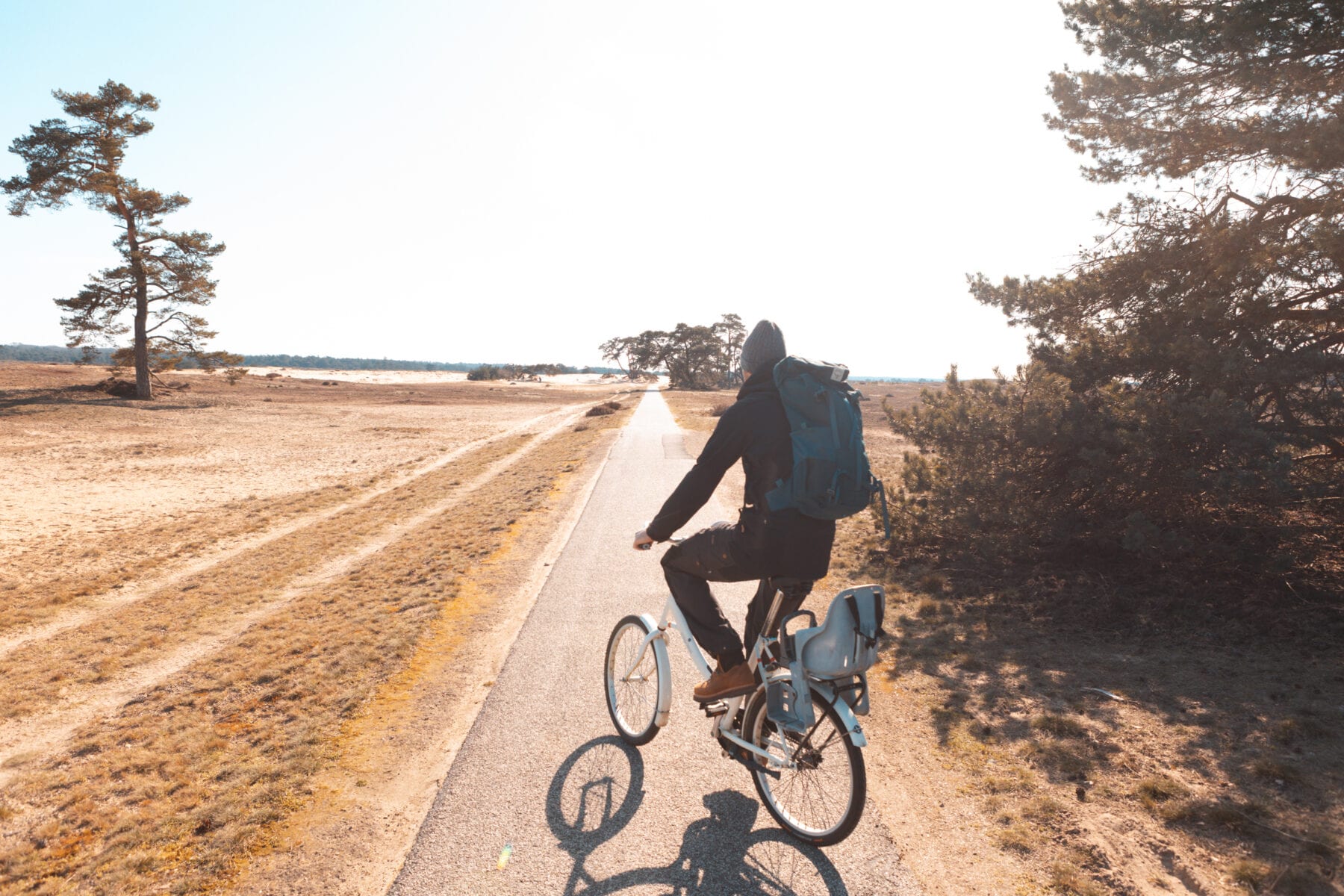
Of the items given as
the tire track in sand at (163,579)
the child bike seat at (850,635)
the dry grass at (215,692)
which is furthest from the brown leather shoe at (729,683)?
the tire track in sand at (163,579)

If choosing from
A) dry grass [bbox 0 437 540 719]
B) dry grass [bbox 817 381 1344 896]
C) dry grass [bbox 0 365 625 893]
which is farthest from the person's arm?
dry grass [bbox 0 437 540 719]

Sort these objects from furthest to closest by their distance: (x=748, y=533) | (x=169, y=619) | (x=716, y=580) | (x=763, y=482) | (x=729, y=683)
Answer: (x=169, y=619) → (x=729, y=683) → (x=716, y=580) → (x=748, y=533) → (x=763, y=482)

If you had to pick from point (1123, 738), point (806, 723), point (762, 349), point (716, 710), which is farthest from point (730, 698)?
point (1123, 738)

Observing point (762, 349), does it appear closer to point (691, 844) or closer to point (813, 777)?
point (813, 777)

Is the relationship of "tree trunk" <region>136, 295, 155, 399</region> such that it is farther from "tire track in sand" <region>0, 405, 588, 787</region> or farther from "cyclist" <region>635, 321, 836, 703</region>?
"cyclist" <region>635, 321, 836, 703</region>

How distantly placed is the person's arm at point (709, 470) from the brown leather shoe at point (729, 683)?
0.89 m

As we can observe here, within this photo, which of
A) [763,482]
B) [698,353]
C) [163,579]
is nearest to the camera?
[763,482]

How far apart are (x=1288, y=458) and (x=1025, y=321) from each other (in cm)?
350

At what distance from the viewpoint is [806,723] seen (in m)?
3.30

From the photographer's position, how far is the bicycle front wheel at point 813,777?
10.4ft

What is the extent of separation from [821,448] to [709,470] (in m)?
0.60

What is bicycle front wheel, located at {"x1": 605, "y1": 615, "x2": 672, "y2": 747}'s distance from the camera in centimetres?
436

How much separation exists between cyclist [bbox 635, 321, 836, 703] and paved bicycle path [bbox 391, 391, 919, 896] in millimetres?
704

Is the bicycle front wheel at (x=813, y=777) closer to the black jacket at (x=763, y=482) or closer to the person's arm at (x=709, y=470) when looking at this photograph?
the black jacket at (x=763, y=482)
